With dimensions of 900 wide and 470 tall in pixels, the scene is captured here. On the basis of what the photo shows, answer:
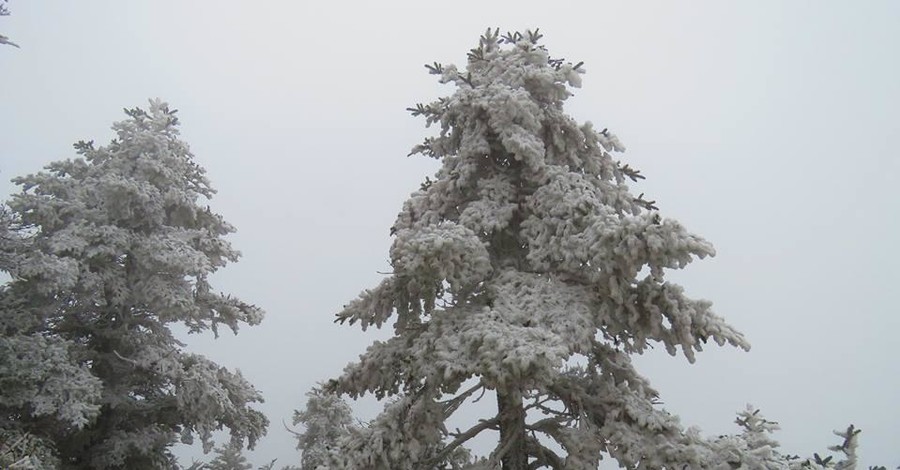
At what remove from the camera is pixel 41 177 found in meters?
10.7

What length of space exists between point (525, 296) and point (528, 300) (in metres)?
0.10

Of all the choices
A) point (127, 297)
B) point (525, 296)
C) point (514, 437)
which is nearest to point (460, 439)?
point (514, 437)

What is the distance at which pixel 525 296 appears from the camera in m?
6.16

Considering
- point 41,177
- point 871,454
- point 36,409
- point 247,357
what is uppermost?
point 247,357

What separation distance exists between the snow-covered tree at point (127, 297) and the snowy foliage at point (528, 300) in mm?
A: 4906

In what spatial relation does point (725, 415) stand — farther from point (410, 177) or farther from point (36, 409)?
point (410, 177)

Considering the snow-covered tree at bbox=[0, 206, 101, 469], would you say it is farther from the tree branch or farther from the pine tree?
the tree branch

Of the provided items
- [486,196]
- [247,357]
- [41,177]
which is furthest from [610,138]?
[247,357]

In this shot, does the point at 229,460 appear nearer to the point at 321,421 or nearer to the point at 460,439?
the point at 321,421

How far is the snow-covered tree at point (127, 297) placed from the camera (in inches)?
384

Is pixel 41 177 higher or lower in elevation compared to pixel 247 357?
lower

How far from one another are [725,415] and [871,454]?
12717 mm

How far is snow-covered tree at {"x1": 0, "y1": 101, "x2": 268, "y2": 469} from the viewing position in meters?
9.77

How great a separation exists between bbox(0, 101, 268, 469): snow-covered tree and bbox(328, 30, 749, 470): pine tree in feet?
16.3
